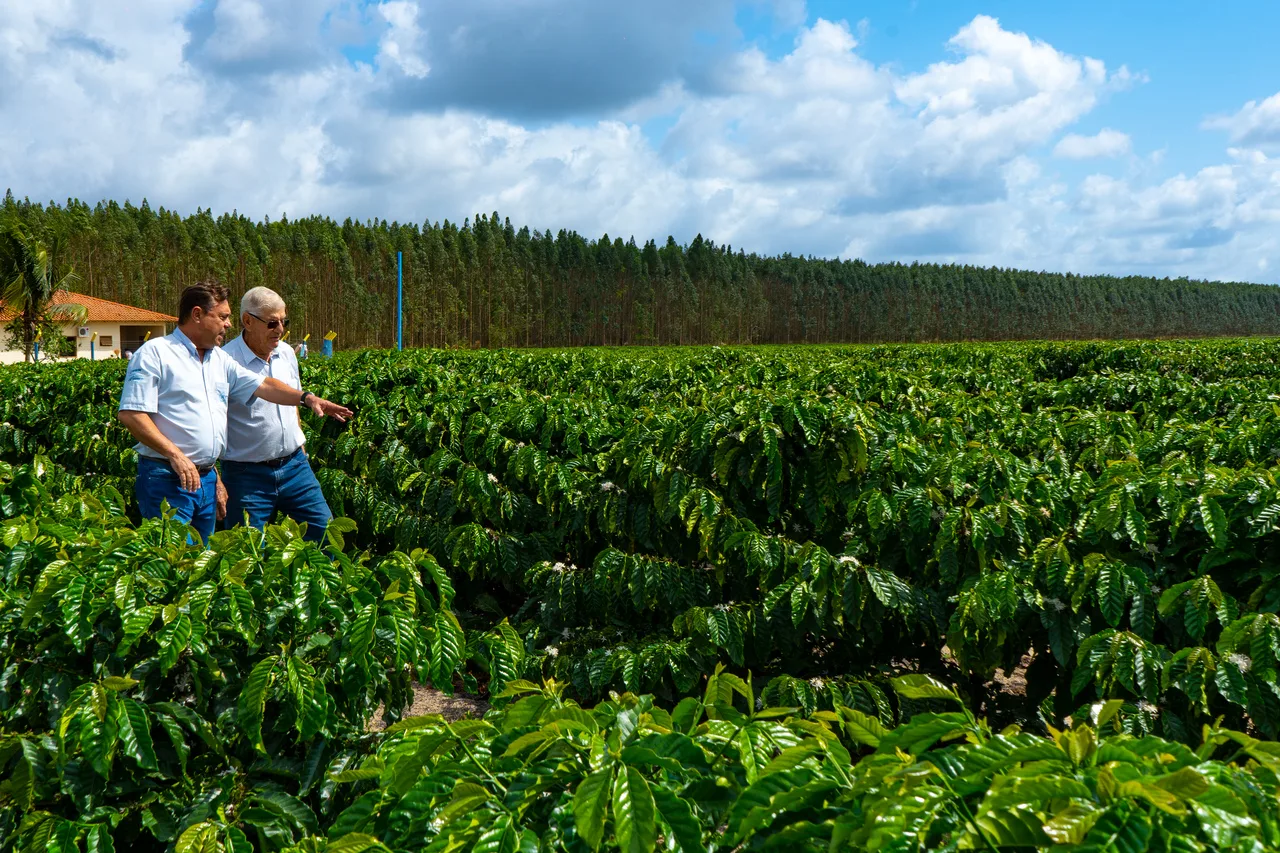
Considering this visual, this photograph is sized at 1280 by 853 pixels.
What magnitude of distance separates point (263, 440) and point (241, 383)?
319 millimetres

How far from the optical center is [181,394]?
430 cm

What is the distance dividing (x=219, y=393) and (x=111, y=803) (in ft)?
9.11

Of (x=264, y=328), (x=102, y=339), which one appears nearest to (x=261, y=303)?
(x=264, y=328)

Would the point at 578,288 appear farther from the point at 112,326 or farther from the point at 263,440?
the point at 263,440

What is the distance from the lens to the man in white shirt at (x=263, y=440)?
15.8ft

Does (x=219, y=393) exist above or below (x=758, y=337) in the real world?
below

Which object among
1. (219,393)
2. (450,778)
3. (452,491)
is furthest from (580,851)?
(452,491)

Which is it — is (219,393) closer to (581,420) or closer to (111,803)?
(581,420)

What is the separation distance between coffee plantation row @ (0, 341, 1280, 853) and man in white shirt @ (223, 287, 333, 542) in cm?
79

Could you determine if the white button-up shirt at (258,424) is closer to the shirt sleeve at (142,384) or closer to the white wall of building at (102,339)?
the shirt sleeve at (142,384)

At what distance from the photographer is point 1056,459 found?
373cm

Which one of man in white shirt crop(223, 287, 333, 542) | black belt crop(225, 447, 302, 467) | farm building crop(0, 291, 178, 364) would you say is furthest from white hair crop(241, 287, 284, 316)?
farm building crop(0, 291, 178, 364)

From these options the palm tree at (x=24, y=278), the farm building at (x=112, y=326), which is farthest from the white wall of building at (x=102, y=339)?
the palm tree at (x=24, y=278)

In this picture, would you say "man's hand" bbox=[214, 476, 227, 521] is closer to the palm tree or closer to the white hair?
the white hair
